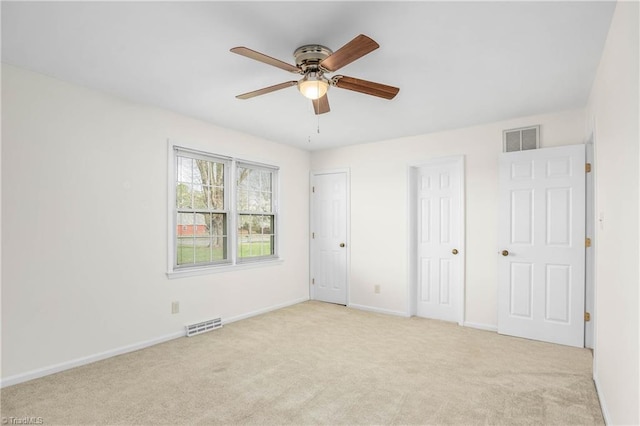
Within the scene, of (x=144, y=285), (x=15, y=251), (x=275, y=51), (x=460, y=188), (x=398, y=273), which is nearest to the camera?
(x=275, y=51)

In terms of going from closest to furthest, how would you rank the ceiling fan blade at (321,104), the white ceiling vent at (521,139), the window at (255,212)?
the ceiling fan blade at (321,104) → the white ceiling vent at (521,139) → the window at (255,212)

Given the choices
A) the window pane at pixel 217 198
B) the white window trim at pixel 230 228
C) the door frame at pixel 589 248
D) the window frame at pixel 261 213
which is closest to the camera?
the door frame at pixel 589 248

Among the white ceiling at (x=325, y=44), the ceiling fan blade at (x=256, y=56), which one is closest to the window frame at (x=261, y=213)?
the white ceiling at (x=325, y=44)

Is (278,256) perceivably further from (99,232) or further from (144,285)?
(99,232)

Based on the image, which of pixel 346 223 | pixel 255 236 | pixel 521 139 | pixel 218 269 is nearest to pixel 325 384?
pixel 218 269

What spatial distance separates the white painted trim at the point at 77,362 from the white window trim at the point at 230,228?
66 centimetres

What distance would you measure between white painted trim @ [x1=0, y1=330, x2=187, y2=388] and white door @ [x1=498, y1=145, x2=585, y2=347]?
374 cm

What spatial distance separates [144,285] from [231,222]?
1288 mm

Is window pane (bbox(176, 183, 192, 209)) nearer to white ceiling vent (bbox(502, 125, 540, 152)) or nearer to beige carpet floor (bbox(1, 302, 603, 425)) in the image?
beige carpet floor (bbox(1, 302, 603, 425))

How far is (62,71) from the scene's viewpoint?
9.23 feet

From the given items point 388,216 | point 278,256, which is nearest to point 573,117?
point 388,216

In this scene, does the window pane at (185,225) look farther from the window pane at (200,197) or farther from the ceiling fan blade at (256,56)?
the ceiling fan blade at (256,56)

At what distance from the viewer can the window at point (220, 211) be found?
4000 mm

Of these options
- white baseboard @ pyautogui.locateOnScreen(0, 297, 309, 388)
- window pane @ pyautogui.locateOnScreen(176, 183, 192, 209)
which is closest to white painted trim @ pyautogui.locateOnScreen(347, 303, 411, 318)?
white baseboard @ pyautogui.locateOnScreen(0, 297, 309, 388)
